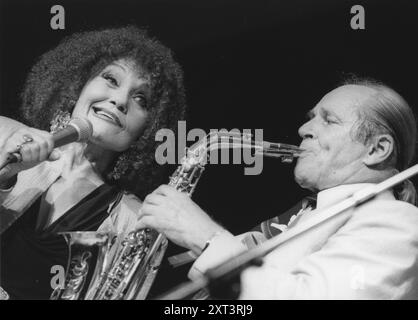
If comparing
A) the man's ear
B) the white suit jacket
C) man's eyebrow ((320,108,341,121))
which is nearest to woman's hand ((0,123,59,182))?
the white suit jacket

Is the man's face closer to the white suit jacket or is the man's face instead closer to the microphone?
the white suit jacket

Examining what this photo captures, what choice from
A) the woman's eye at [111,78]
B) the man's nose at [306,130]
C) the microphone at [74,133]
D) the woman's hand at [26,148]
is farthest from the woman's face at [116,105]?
the man's nose at [306,130]

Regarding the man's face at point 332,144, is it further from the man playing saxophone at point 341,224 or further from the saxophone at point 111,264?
the saxophone at point 111,264

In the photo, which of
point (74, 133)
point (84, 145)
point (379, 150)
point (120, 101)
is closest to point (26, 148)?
point (74, 133)

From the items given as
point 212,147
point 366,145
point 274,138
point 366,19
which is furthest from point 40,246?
point 366,19

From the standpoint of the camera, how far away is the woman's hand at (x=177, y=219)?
251 cm

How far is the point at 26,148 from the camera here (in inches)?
95.1

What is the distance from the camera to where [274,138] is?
2807mm

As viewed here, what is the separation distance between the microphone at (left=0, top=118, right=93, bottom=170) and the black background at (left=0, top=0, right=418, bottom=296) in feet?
1.33

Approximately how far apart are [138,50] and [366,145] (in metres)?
1.07

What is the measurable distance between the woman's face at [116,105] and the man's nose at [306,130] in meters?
0.67

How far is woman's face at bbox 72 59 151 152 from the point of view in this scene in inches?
112

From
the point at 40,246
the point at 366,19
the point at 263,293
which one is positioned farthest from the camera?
the point at 366,19
